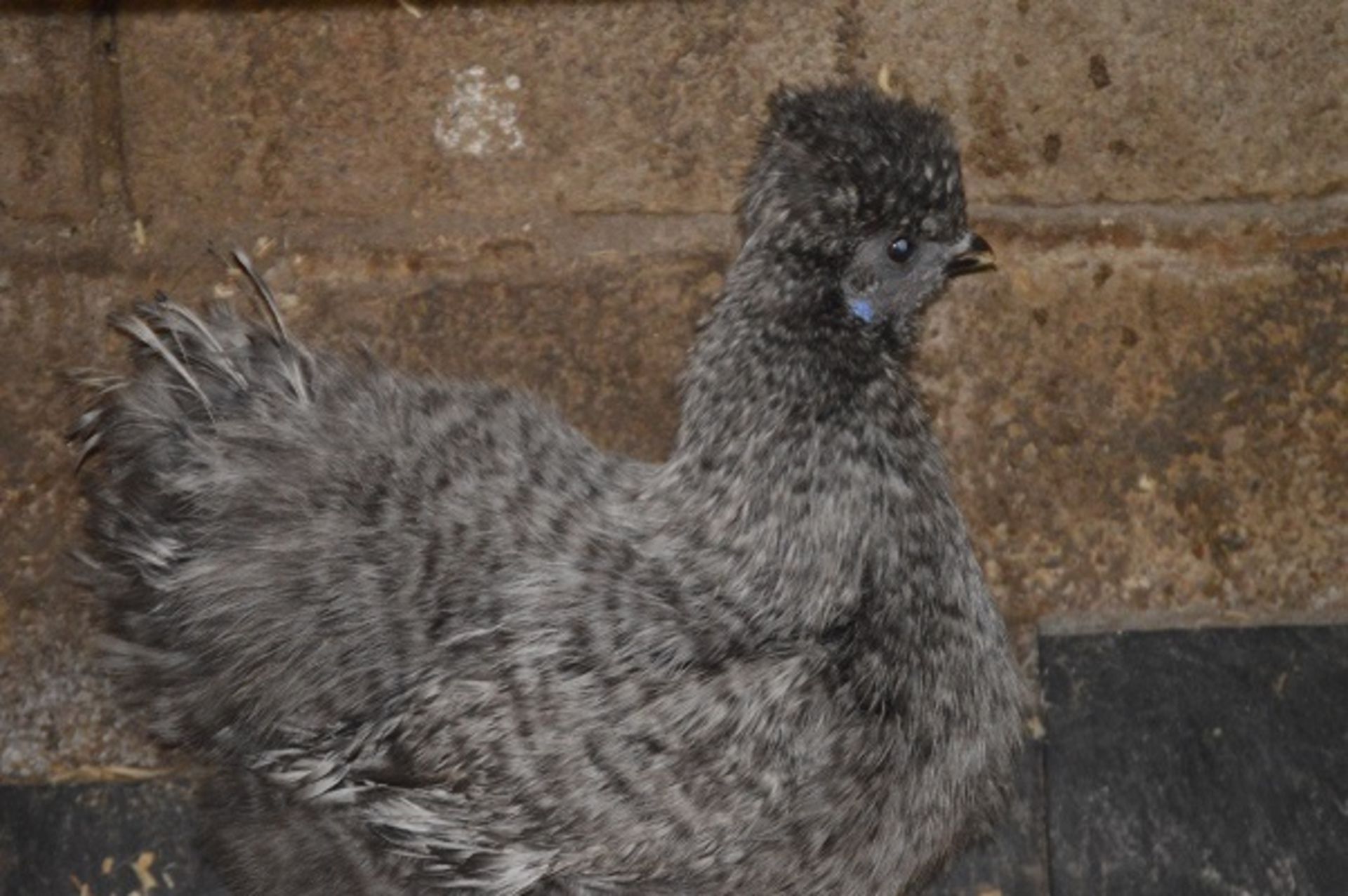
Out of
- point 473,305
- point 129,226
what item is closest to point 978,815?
point 473,305

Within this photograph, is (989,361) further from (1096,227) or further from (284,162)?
(284,162)

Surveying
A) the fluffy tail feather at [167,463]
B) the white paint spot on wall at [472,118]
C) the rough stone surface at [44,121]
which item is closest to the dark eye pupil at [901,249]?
the white paint spot on wall at [472,118]

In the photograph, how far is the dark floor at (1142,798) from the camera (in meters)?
3.09

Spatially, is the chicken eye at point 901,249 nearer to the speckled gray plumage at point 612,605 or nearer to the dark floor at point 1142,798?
the speckled gray plumage at point 612,605

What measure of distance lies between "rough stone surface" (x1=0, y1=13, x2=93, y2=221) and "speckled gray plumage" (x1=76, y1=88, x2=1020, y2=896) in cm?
50

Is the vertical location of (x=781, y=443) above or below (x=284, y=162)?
below

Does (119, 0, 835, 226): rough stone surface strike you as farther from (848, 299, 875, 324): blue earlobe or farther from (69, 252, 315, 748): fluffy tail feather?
(848, 299, 875, 324): blue earlobe

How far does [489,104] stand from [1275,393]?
60.3 inches

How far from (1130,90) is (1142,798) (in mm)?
1284

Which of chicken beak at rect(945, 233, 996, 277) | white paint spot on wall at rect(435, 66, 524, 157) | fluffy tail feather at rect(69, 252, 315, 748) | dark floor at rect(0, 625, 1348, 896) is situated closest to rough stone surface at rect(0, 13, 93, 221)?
fluffy tail feather at rect(69, 252, 315, 748)

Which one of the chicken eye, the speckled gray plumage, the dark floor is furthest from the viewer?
the dark floor

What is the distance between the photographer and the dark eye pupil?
2.82 meters

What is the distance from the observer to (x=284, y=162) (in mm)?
3277

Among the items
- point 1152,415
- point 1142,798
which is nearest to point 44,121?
point 1152,415
